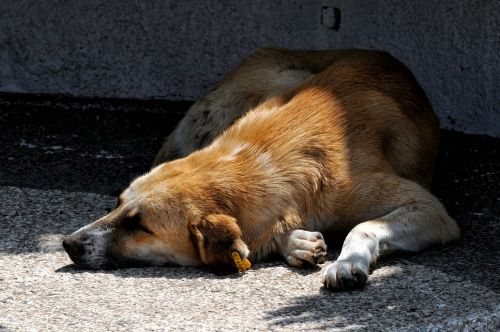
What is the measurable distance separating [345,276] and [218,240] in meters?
0.65

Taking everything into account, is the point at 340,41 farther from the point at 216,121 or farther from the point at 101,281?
the point at 101,281

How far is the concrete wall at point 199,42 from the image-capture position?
25.4ft

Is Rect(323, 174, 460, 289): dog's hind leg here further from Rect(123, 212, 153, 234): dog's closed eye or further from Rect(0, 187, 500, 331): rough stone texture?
Rect(123, 212, 153, 234): dog's closed eye

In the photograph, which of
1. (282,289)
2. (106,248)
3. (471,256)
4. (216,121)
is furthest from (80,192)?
(471,256)

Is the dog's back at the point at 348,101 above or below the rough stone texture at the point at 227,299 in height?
→ above

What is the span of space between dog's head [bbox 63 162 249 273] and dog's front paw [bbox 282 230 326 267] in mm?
267

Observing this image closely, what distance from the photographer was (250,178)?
542cm

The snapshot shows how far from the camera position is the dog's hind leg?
196 inches

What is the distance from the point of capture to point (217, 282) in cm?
512

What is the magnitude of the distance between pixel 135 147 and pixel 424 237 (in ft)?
9.66

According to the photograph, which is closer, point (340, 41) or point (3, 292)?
point (3, 292)

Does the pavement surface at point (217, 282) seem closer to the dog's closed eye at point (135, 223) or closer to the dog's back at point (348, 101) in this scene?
the dog's closed eye at point (135, 223)

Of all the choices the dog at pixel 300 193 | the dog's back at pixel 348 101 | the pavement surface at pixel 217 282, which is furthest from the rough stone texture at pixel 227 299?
the dog's back at pixel 348 101

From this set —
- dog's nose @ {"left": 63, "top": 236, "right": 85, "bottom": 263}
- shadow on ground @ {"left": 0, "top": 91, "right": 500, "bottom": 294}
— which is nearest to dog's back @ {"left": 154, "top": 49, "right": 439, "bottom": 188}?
shadow on ground @ {"left": 0, "top": 91, "right": 500, "bottom": 294}
